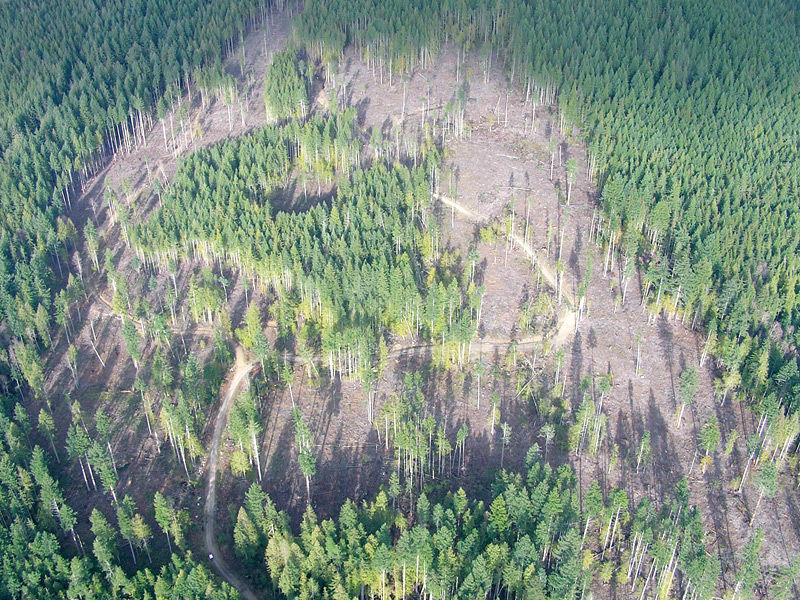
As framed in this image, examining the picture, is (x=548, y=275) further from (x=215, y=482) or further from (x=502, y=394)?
(x=215, y=482)

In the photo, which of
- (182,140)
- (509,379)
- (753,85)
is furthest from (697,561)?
(182,140)

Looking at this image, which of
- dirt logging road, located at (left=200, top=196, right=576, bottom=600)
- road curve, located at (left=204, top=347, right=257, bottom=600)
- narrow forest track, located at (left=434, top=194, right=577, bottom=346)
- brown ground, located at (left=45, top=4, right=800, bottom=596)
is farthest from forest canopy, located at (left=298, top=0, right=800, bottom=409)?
road curve, located at (left=204, top=347, right=257, bottom=600)

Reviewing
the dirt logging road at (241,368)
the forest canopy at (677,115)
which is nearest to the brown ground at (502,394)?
the dirt logging road at (241,368)

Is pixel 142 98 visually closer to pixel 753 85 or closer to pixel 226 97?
pixel 226 97

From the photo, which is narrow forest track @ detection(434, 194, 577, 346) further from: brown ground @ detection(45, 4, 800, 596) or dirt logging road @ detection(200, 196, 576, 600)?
brown ground @ detection(45, 4, 800, 596)

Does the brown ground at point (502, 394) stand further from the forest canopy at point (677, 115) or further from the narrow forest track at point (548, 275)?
the forest canopy at point (677, 115)

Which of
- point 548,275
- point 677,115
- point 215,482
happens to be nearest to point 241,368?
point 215,482
